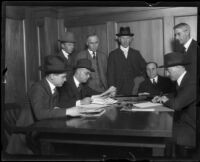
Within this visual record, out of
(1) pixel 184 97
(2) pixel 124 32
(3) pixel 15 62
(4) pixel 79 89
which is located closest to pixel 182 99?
(1) pixel 184 97

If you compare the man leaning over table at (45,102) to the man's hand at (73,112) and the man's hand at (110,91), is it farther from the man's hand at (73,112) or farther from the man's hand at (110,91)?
the man's hand at (110,91)

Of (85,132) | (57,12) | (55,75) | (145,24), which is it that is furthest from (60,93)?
(145,24)

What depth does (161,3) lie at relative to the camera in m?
1.74

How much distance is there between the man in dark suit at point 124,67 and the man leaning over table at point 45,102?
31 centimetres

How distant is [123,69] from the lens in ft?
6.02

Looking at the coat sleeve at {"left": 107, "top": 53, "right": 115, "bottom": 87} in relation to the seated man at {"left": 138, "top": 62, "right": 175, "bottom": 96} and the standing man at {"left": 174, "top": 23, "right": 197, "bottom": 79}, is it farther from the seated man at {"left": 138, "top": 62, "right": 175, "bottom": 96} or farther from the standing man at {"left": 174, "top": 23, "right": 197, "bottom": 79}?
the standing man at {"left": 174, "top": 23, "right": 197, "bottom": 79}

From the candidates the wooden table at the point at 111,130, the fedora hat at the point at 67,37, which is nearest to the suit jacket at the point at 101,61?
the fedora hat at the point at 67,37

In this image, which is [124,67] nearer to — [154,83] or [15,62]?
[154,83]

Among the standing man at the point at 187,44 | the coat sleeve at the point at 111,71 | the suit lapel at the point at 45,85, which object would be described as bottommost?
the suit lapel at the point at 45,85

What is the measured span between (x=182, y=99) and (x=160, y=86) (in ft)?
0.58

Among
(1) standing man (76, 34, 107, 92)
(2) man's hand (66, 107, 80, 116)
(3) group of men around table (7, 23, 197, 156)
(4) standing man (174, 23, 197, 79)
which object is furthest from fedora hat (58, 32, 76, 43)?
(4) standing man (174, 23, 197, 79)

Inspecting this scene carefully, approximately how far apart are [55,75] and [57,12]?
1.44 feet

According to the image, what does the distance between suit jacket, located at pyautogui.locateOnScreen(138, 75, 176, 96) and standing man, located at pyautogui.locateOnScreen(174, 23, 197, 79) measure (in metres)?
0.16

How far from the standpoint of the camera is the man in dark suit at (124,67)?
181 centimetres
